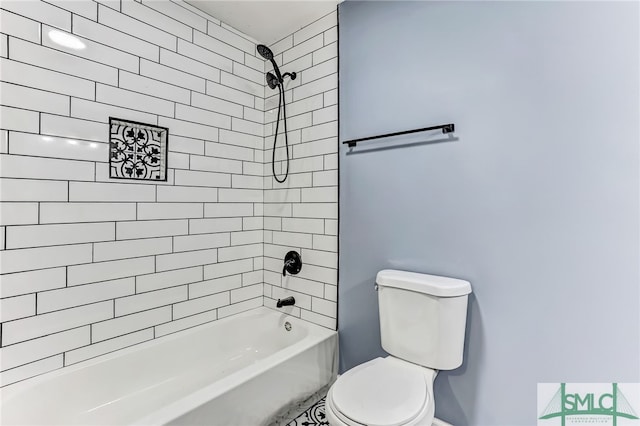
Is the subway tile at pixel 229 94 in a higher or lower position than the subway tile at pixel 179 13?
lower

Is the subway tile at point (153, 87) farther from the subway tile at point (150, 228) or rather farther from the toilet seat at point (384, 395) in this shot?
the toilet seat at point (384, 395)

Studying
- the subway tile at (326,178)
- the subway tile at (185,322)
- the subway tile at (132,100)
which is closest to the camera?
the subway tile at (132,100)

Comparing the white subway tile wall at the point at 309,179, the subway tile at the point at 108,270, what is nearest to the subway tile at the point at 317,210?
the white subway tile wall at the point at 309,179

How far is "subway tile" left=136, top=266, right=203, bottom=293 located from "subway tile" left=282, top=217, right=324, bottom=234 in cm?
63

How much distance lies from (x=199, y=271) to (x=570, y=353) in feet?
6.30

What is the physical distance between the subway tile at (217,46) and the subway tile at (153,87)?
348 mm

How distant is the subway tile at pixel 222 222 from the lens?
1944mm

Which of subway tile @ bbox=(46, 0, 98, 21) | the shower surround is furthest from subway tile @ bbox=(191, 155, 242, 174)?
subway tile @ bbox=(46, 0, 98, 21)

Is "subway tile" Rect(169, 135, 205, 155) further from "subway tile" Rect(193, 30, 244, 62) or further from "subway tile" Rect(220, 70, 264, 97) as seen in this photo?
"subway tile" Rect(193, 30, 244, 62)

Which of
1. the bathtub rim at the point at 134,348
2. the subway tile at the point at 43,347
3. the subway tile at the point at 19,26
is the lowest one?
the bathtub rim at the point at 134,348

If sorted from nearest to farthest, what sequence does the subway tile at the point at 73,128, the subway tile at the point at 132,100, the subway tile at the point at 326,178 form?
the subway tile at the point at 73,128 → the subway tile at the point at 132,100 → the subway tile at the point at 326,178

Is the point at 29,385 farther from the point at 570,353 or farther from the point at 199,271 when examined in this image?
the point at 570,353

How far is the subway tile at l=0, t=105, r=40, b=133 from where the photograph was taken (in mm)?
1279

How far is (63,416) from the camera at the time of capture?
1420 mm
